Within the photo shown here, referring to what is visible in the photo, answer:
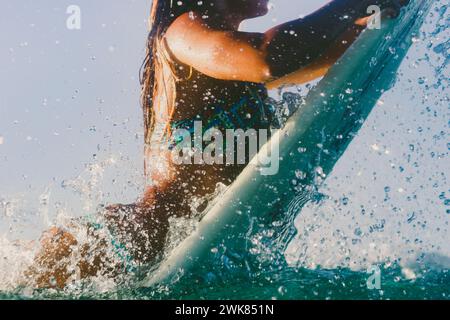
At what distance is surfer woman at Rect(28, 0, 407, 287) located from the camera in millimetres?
1828

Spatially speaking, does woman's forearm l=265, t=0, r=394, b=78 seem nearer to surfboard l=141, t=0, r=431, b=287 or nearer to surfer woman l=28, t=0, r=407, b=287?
surfer woman l=28, t=0, r=407, b=287

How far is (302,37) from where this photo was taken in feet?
5.88

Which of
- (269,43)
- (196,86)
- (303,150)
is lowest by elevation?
(303,150)

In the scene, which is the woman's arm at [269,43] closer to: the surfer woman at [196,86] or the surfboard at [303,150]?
the surfer woman at [196,86]

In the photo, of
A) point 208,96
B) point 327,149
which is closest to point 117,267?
point 208,96

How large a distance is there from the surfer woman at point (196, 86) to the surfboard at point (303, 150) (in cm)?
12

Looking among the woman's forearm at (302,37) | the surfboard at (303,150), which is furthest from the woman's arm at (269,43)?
the surfboard at (303,150)

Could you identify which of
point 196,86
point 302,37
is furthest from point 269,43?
point 196,86

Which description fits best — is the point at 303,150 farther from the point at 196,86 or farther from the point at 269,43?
the point at 196,86

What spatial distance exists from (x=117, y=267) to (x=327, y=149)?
1.03 meters

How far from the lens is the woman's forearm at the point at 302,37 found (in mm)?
1794

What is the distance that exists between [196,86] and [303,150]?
629 mm

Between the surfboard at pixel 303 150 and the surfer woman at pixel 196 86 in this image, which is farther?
the surfer woman at pixel 196 86
